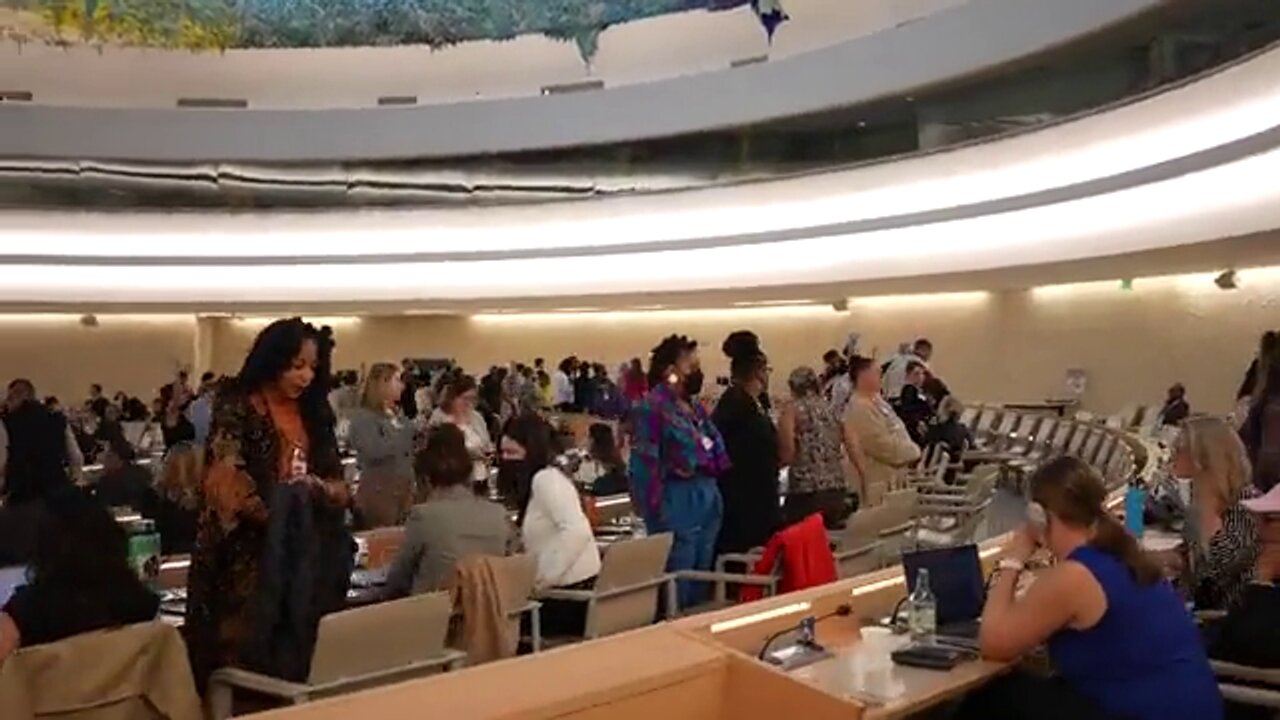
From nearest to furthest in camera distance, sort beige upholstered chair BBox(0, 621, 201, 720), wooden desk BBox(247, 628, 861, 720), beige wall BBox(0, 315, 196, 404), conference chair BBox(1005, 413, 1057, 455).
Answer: wooden desk BBox(247, 628, 861, 720) → beige upholstered chair BBox(0, 621, 201, 720) → conference chair BBox(1005, 413, 1057, 455) → beige wall BBox(0, 315, 196, 404)

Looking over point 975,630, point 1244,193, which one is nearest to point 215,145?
point 1244,193

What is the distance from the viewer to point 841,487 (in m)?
7.91

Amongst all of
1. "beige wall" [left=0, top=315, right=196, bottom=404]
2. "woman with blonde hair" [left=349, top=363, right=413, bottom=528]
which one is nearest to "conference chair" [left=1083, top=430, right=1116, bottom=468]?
"woman with blonde hair" [left=349, top=363, right=413, bottom=528]


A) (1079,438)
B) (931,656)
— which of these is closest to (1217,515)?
(931,656)

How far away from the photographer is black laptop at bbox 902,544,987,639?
4328mm

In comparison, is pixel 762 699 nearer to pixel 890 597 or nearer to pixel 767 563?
pixel 890 597

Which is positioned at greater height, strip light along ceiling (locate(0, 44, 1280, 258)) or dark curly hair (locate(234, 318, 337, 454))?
strip light along ceiling (locate(0, 44, 1280, 258))

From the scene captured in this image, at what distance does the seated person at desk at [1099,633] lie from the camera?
3664mm

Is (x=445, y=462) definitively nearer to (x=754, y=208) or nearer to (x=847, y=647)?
(x=847, y=647)

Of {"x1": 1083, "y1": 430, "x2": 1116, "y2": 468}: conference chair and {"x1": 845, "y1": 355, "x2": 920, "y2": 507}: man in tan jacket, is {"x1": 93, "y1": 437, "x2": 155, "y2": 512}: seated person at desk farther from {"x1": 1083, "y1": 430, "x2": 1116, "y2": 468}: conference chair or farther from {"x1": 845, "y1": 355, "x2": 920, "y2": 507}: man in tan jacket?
{"x1": 1083, "y1": 430, "x2": 1116, "y2": 468}: conference chair

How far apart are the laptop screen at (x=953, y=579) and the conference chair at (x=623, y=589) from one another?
1.55 m

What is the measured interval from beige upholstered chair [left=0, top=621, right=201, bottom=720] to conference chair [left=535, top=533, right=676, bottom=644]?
208 centimetres

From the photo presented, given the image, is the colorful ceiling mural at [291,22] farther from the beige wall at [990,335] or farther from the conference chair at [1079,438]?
the conference chair at [1079,438]

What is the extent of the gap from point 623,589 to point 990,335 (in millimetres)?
12942
